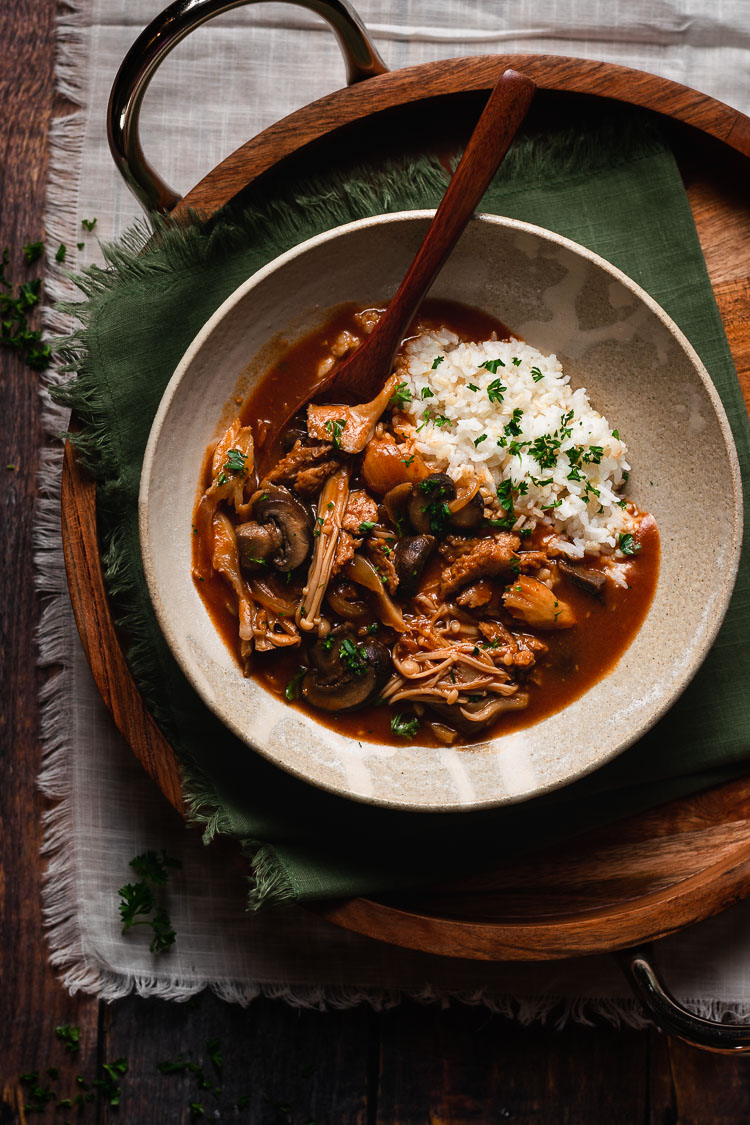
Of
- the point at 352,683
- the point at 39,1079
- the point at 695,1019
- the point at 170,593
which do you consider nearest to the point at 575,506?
the point at 352,683

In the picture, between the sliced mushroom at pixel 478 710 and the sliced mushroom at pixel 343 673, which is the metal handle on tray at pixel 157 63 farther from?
the sliced mushroom at pixel 478 710

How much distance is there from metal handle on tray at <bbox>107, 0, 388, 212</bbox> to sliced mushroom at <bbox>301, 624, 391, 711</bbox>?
1.80m

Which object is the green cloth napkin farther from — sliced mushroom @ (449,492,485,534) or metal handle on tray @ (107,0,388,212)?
sliced mushroom @ (449,492,485,534)

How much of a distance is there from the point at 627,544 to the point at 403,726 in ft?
3.63

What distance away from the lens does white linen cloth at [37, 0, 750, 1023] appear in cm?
369

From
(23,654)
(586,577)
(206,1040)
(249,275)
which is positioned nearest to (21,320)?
(249,275)

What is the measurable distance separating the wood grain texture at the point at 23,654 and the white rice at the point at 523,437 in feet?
5.87

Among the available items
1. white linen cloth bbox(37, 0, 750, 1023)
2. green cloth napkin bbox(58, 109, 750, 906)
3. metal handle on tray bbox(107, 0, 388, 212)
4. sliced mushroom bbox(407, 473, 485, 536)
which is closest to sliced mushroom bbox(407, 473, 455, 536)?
sliced mushroom bbox(407, 473, 485, 536)

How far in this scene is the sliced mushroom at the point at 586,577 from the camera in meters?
3.28

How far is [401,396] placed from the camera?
3303mm

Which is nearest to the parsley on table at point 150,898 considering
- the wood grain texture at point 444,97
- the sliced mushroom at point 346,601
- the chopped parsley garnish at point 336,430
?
the sliced mushroom at point 346,601

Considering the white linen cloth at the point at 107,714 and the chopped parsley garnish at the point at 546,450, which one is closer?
the chopped parsley garnish at the point at 546,450

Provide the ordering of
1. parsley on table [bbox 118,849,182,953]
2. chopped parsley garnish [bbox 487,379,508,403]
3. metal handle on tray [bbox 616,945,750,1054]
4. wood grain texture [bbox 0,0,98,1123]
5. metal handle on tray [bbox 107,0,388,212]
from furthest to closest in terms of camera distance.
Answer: wood grain texture [bbox 0,0,98,1123]
parsley on table [bbox 118,849,182,953]
chopped parsley garnish [bbox 487,379,508,403]
metal handle on tray [bbox 616,945,750,1054]
metal handle on tray [bbox 107,0,388,212]

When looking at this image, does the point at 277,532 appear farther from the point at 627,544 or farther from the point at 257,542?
the point at 627,544
